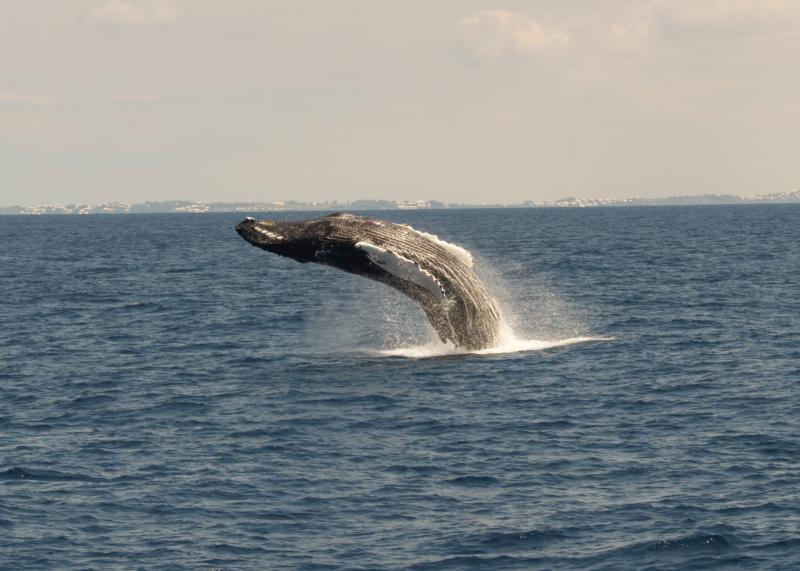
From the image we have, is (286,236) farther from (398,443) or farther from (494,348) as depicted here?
(494,348)

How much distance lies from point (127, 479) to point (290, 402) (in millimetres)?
6783

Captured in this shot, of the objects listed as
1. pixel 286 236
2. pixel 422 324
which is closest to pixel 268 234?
pixel 286 236

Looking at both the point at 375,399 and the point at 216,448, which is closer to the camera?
the point at 216,448

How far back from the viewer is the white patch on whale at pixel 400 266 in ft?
91.0

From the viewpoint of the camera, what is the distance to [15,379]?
34531 millimetres

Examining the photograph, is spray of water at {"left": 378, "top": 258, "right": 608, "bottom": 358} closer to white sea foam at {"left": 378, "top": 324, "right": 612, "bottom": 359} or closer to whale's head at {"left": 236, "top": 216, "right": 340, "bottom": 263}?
white sea foam at {"left": 378, "top": 324, "right": 612, "bottom": 359}

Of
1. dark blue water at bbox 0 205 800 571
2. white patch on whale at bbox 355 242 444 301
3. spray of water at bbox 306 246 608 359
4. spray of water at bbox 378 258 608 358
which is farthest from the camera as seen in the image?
spray of water at bbox 306 246 608 359

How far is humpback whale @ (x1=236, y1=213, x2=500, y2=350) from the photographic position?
2811 cm

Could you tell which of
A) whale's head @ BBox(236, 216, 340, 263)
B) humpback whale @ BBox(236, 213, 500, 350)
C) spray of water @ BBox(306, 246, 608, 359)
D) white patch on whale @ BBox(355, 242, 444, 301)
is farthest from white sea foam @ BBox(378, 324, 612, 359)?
whale's head @ BBox(236, 216, 340, 263)

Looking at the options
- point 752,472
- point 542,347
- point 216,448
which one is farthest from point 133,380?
point 752,472

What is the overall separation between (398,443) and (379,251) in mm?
4824

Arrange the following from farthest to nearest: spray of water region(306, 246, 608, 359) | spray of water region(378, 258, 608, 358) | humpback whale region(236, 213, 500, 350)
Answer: spray of water region(306, 246, 608, 359)
spray of water region(378, 258, 608, 358)
humpback whale region(236, 213, 500, 350)

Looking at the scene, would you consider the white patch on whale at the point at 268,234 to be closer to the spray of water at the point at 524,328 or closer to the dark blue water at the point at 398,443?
the dark blue water at the point at 398,443

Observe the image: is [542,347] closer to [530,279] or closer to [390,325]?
[390,325]
